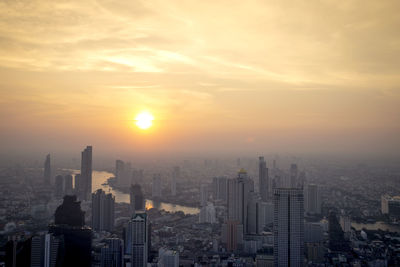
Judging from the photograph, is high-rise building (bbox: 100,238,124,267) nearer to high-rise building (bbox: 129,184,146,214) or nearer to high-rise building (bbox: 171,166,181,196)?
high-rise building (bbox: 129,184,146,214)

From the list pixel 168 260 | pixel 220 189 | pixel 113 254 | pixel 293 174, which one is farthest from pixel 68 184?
pixel 293 174

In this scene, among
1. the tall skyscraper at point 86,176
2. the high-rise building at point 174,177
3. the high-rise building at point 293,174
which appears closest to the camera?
the tall skyscraper at point 86,176

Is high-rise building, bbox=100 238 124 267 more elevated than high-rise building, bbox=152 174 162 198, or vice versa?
high-rise building, bbox=152 174 162 198

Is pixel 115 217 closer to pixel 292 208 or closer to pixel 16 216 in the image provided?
pixel 16 216

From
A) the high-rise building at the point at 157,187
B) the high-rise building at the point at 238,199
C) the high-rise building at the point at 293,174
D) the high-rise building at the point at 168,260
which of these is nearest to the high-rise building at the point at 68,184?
the high-rise building at the point at 157,187

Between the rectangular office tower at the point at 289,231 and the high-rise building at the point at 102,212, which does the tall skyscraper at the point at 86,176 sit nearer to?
the high-rise building at the point at 102,212

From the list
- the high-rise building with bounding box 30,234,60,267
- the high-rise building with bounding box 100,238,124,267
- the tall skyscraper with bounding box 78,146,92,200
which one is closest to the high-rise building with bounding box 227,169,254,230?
the high-rise building with bounding box 100,238,124,267
